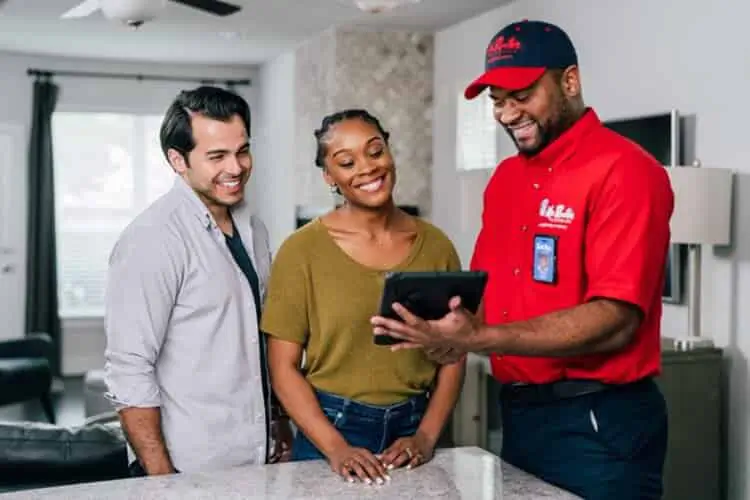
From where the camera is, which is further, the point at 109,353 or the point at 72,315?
A: the point at 72,315

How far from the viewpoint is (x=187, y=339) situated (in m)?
1.89

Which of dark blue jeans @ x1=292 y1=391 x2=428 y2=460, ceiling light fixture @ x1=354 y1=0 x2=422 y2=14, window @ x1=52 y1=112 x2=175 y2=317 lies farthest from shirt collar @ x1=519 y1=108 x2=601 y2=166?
window @ x1=52 y1=112 x2=175 y2=317

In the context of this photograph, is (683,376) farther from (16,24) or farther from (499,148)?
(16,24)

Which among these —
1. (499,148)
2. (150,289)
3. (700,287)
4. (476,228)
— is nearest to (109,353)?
(150,289)

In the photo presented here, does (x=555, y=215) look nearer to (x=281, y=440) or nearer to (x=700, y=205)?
(x=281, y=440)

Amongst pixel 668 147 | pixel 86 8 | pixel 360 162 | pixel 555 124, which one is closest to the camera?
pixel 360 162

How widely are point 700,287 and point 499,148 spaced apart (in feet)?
6.67

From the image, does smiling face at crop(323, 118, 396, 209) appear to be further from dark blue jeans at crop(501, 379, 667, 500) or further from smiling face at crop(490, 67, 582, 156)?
dark blue jeans at crop(501, 379, 667, 500)

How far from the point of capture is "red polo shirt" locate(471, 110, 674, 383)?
6.17 feet

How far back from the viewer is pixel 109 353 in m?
1.89

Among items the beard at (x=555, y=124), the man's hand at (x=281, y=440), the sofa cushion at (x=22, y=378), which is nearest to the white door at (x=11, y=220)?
the sofa cushion at (x=22, y=378)

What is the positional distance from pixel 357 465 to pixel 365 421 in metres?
0.12

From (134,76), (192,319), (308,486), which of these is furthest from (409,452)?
(134,76)

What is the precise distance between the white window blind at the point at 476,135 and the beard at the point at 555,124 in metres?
3.61
